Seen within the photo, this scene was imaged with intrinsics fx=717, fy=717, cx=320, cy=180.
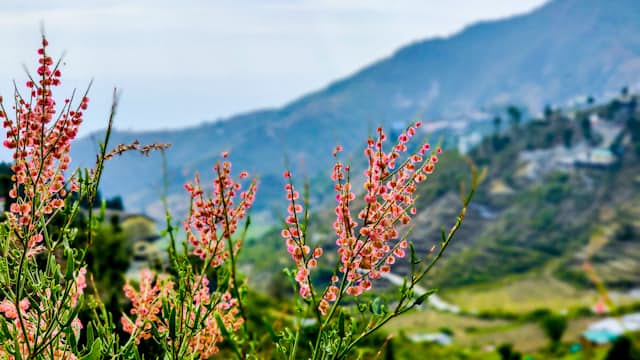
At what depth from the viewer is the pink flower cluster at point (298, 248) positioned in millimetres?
3602

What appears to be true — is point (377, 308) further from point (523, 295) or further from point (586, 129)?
point (586, 129)

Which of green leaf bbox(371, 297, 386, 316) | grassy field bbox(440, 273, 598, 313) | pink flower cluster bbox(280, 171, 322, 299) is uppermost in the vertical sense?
pink flower cluster bbox(280, 171, 322, 299)

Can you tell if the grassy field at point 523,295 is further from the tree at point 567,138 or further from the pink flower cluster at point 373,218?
the pink flower cluster at point 373,218

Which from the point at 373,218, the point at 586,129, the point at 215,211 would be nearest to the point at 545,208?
the point at 586,129

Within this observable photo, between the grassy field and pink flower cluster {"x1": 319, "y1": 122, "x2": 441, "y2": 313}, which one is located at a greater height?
pink flower cluster {"x1": 319, "y1": 122, "x2": 441, "y2": 313}

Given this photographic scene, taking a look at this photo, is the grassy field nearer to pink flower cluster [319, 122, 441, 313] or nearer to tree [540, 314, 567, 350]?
tree [540, 314, 567, 350]

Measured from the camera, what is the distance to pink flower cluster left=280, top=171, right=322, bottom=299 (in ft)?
11.8

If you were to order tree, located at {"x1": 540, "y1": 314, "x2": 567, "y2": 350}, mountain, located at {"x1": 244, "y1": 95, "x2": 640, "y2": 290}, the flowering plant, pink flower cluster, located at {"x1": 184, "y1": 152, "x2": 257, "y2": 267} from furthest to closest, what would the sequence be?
1. mountain, located at {"x1": 244, "y1": 95, "x2": 640, "y2": 290}
2. tree, located at {"x1": 540, "y1": 314, "x2": 567, "y2": 350}
3. pink flower cluster, located at {"x1": 184, "y1": 152, "x2": 257, "y2": 267}
4. the flowering plant

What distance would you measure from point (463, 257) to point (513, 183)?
2586 cm

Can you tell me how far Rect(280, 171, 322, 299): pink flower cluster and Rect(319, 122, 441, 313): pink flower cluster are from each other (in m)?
0.15

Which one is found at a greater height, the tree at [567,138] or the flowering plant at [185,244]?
the flowering plant at [185,244]

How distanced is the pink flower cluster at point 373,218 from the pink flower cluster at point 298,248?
0.15 meters

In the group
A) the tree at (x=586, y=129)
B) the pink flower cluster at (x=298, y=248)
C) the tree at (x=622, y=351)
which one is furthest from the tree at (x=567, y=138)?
the pink flower cluster at (x=298, y=248)

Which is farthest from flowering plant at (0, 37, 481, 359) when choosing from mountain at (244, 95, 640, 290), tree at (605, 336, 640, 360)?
mountain at (244, 95, 640, 290)
